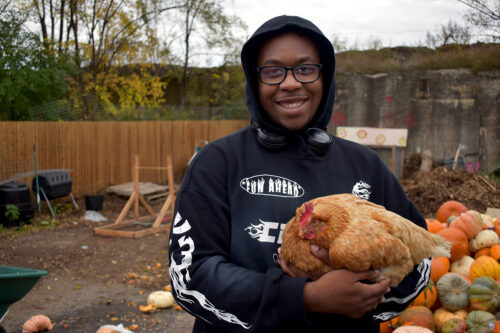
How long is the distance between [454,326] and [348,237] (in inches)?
130

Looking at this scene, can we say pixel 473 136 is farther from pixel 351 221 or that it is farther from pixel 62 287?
pixel 351 221

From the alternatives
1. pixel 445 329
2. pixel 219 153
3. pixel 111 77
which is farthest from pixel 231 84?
pixel 219 153

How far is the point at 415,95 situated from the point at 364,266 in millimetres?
14805

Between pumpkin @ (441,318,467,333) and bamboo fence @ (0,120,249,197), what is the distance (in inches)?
417

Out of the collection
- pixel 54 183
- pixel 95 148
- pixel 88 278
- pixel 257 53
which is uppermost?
pixel 257 53

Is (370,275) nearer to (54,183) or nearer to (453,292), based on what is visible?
(453,292)

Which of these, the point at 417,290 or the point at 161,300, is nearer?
the point at 417,290

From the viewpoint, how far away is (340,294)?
148 centimetres

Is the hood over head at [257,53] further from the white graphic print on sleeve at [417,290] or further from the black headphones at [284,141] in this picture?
the white graphic print on sleeve at [417,290]

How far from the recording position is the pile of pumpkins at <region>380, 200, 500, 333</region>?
4.19 metres

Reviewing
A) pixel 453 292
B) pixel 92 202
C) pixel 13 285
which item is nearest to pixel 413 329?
pixel 453 292

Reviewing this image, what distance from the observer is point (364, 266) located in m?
1.57

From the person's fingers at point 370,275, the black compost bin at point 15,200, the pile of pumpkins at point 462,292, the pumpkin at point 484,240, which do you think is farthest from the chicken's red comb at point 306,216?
the black compost bin at point 15,200

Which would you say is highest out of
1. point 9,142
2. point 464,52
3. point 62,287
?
point 464,52
